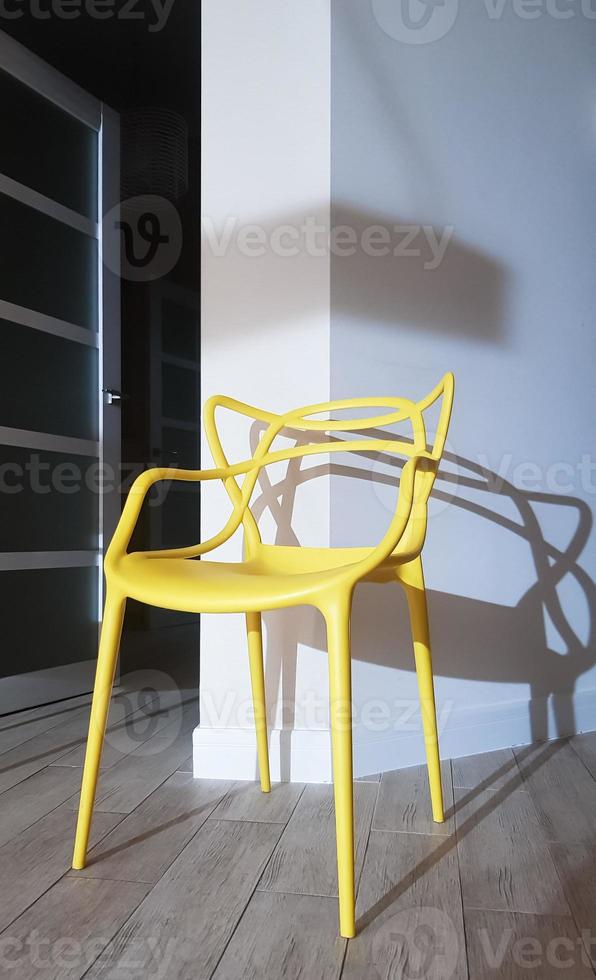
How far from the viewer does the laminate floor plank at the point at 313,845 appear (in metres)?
1.20

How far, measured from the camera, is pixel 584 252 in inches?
84.3

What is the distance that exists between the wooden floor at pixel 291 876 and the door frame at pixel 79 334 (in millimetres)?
654

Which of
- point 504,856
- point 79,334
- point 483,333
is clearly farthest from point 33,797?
point 79,334

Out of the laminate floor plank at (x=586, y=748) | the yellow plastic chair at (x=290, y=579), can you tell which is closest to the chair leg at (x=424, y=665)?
the yellow plastic chair at (x=290, y=579)

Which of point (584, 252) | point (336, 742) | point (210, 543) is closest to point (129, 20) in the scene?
point (584, 252)

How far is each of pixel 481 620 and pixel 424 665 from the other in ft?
1.67

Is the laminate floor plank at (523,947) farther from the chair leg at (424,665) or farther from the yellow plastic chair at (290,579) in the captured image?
the chair leg at (424,665)

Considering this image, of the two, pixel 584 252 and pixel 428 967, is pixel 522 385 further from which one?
pixel 428 967

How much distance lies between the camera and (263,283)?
1744mm

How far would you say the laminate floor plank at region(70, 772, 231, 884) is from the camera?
4.07 ft

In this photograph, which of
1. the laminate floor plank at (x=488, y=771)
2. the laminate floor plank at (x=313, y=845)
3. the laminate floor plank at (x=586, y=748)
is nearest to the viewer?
the laminate floor plank at (x=313, y=845)

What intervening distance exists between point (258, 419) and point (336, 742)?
2.50 ft

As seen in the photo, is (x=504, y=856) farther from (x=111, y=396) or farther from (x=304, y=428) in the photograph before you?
(x=111, y=396)

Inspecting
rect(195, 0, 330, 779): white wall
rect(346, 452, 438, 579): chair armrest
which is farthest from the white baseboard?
rect(346, 452, 438, 579): chair armrest
